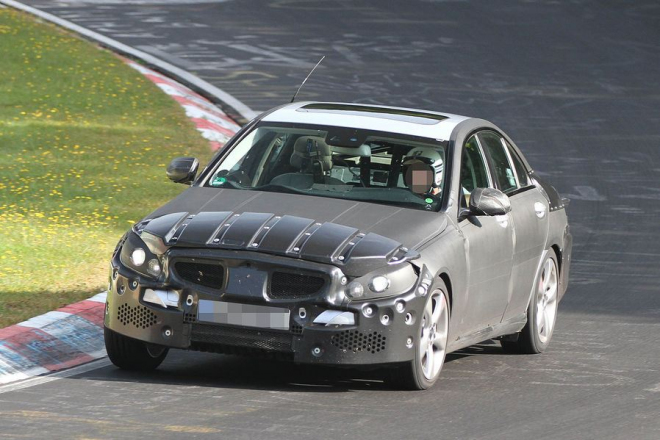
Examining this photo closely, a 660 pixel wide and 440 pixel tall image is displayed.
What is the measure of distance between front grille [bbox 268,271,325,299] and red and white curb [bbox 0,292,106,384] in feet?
5.04

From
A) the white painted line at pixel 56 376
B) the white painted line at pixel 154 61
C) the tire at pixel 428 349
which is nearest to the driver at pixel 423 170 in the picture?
the tire at pixel 428 349

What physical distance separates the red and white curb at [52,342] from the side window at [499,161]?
2754 mm

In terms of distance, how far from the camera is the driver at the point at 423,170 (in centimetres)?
953

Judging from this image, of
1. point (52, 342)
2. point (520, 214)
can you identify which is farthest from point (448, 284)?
point (52, 342)

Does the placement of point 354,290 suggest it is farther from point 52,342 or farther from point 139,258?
point 52,342

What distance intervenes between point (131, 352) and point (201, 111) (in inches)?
462

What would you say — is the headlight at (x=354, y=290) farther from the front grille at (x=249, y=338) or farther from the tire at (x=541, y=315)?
the tire at (x=541, y=315)

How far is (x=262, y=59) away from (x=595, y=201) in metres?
9.43

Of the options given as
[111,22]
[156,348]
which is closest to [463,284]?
[156,348]

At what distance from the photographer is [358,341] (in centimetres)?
837

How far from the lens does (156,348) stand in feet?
29.6

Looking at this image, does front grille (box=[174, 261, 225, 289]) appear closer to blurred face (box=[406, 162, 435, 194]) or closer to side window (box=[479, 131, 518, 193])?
blurred face (box=[406, 162, 435, 194])

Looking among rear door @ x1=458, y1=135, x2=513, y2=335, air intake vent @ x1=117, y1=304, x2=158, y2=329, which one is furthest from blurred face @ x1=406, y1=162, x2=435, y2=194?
air intake vent @ x1=117, y1=304, x2=158, y2=329

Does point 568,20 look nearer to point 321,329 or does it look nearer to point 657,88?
point 657,88
